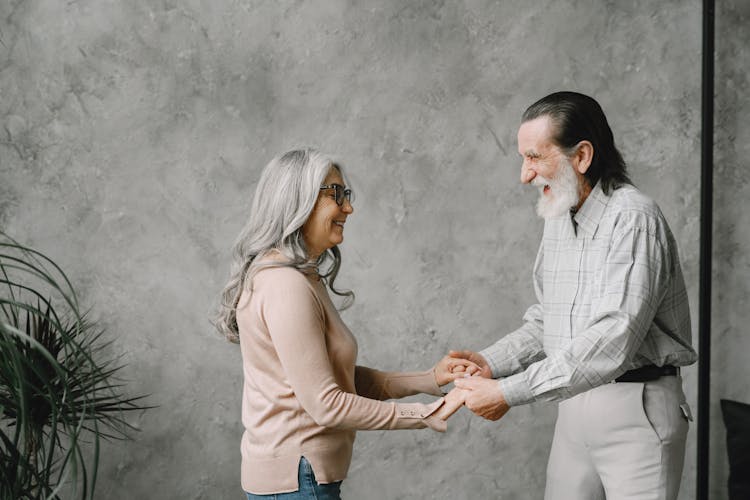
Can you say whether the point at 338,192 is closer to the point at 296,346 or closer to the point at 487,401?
the point at 296,346

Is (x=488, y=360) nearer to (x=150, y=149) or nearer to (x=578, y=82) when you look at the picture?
(x=578, y=82)

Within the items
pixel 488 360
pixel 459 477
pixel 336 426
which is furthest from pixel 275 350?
pixel 459 477

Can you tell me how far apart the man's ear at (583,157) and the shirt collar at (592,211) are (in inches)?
2.7

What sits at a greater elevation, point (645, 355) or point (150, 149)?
point (150, 149)

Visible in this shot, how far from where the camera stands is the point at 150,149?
10.6 feet

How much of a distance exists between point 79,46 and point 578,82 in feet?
7.14

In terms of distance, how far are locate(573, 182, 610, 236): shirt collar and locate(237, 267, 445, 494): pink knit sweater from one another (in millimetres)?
760

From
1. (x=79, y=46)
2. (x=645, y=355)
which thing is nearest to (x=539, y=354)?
(x=645, y=355)

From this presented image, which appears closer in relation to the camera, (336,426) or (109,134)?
(336,426)

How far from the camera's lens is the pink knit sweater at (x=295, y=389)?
183cm

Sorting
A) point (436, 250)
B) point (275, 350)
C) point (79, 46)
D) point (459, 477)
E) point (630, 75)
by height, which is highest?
point (630, 75)

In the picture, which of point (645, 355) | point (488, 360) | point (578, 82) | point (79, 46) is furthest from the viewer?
point (578, 82)

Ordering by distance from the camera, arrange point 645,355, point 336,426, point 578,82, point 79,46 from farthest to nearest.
→ point 578,82
point 79,46
point 645,355
point 336,426

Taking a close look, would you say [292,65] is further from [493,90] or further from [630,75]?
[630,75]
